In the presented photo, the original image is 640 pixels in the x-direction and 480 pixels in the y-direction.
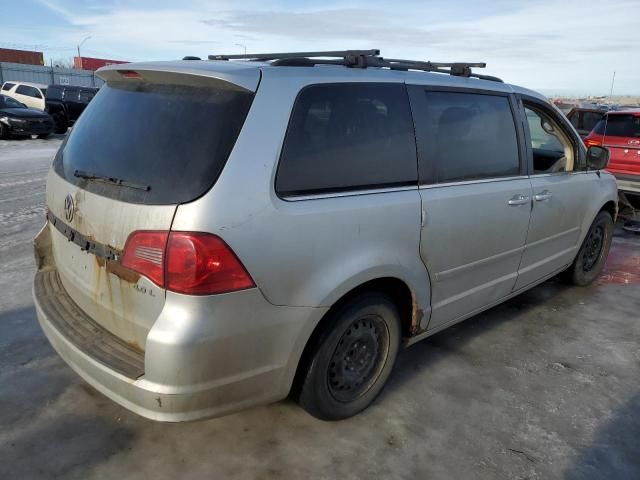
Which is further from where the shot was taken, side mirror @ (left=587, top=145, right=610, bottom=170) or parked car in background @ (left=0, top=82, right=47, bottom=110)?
parked car in background @ (left=0, top=82, right=47, bottom=110)

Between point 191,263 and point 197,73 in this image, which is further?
point 197,73

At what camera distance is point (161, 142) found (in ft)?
7.46

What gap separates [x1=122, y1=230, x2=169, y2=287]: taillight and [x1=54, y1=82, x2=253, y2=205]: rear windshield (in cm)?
14

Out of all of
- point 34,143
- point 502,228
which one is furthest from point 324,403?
point 34,143

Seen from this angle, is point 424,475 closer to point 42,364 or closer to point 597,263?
point 42,364

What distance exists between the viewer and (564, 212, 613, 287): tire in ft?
16.0

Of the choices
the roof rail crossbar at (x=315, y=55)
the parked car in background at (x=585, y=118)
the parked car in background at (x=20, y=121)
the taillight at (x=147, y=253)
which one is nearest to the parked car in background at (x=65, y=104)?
the parked car in background at (x=20, y=121)

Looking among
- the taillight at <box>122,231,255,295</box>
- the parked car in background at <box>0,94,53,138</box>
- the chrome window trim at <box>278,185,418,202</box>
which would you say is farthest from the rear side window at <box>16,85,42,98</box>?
the taillight at <box>122,231,255,295</box>

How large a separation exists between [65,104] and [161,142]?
21343 millimetres

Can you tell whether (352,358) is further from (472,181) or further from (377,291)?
(472,181)

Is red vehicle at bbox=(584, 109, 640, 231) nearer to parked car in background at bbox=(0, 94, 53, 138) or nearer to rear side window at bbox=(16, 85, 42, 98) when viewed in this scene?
parked car in background at bbox=(0, 94, 53, 138)

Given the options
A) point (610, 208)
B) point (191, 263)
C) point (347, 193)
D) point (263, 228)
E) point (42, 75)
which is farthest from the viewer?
point (42, 75)

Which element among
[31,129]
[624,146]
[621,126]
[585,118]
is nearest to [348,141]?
[624,146]

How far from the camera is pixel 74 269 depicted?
2.60 metres
